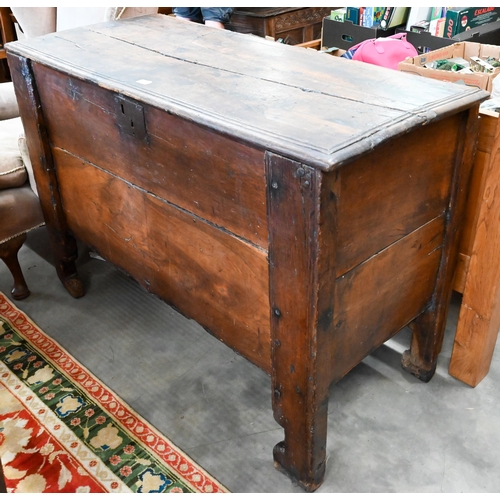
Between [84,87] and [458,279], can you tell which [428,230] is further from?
[84,87]

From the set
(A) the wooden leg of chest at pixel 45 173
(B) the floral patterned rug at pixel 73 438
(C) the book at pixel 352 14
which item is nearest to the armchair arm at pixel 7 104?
(A) the wooden leg of chest at pixel 45 173

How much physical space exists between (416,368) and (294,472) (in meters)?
0.47

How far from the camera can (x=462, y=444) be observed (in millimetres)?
1403

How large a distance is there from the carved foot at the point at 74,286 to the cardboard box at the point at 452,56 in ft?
3.89

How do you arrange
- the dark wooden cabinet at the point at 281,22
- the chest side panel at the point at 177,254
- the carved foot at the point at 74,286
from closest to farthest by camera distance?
the chest side panel at the point at 177,254 → the carved foot at the point at 74,286 → the dark wooden cabinet at the point at 281,22

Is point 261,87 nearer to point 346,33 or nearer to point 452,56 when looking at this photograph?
point 452,56

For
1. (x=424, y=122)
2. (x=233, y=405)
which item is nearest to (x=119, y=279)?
(x=233, y=405)

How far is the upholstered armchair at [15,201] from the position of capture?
1.80 m

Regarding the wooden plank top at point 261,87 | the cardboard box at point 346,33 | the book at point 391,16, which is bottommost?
the cardboard box at point 346,33

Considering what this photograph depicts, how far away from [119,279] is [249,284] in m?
0.95

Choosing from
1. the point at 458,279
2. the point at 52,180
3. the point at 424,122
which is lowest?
the point at 458,279

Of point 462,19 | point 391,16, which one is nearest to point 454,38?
point 462,19

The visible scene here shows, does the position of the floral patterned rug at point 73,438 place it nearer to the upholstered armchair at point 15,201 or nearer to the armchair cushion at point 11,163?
the upholstered armchair at point 15,201

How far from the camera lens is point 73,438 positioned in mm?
1456
